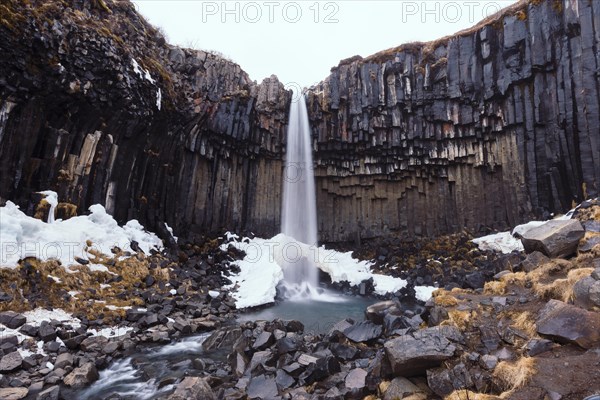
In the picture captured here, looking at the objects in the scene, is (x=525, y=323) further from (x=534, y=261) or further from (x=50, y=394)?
(x=50, y=394)

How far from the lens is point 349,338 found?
8.81m

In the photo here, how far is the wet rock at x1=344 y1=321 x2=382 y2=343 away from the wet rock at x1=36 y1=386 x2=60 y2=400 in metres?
6.79

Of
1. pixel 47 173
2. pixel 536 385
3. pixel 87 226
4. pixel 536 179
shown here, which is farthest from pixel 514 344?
pixel 536 179

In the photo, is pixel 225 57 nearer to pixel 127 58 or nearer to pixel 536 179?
pixel 127 58

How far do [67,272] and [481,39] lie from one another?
1180 inches

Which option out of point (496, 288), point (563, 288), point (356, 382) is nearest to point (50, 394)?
point (356, 382)

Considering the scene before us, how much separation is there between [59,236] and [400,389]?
15075 mm

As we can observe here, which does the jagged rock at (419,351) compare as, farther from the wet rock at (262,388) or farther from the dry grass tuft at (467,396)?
the wet rock at (262,388)

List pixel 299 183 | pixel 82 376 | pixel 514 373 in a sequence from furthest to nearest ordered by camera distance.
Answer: pixel 299 183
pixel 82 376
pixel 514 373

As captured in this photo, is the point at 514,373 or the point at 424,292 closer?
the point at 514,373

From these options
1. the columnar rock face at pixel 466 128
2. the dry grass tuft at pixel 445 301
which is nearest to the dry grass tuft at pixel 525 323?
the dry grass tuft at pixel 445 301

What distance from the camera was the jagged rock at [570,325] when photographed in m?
5.22

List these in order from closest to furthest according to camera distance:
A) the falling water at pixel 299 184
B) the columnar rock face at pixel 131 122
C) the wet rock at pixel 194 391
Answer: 1. the wet rock at pixel 194 391
2. the columnar rock face at pixel 131 122
3. the falling water at pixel 299 184

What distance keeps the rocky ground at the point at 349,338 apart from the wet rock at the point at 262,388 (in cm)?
3
